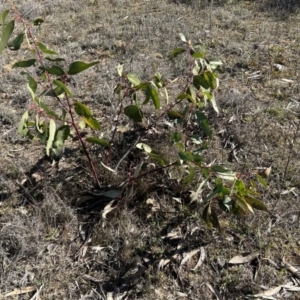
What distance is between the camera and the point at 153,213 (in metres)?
2.61

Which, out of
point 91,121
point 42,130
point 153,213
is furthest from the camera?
point 153,213

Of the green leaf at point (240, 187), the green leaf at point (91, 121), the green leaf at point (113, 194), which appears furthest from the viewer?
the green leaf at point (113, 194)

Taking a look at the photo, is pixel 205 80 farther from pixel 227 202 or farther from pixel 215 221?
pixel 215 221

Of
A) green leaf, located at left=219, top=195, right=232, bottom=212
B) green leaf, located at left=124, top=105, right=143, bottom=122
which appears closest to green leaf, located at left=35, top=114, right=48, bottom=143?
green leaf, located at left=124, top=105, right=143, bottom=122

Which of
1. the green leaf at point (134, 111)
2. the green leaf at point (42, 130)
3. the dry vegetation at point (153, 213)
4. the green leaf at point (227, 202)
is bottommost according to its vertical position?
the dry vegetation at point (153, 213)

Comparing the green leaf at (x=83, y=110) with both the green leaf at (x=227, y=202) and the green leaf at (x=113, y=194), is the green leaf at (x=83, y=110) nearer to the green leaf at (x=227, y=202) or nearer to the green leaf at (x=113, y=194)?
the green leaf at (x=113, y=194)

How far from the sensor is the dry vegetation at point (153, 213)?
2.28 meters

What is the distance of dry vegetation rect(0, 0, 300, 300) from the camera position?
2.28 meters

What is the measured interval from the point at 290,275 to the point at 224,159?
1031 millimetres

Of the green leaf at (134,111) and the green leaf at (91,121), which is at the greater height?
the green leaf at (134,111)

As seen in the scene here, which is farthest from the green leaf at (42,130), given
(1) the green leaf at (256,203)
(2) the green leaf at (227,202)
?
(1) the green leaf at (256,203)

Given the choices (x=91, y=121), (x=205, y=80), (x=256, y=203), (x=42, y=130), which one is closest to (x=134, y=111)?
(x=91, y=121)

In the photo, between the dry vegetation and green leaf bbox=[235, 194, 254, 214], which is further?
the dry vegetation

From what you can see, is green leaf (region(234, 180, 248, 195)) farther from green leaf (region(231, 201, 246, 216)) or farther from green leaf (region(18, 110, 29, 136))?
green leaf (region(18, 110, 29, 136))
